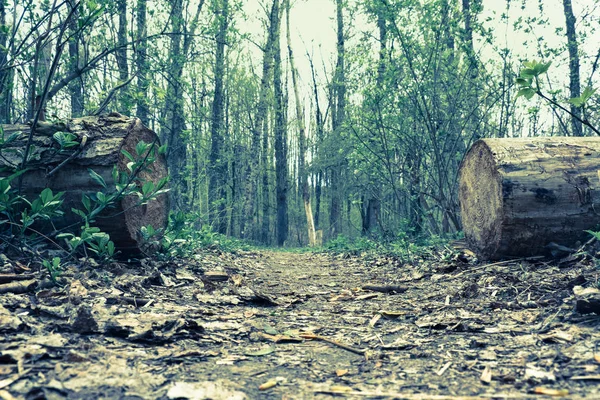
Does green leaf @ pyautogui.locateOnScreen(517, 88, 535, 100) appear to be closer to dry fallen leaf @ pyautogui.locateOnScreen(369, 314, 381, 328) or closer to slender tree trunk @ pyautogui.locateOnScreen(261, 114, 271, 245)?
dry fallen leaf @ pyautogui.locateOnScreen(369, 314, 381, 328)

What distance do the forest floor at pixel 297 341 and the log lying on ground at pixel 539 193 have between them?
333mm

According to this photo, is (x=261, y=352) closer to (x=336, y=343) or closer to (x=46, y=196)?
(x=336, y=343)

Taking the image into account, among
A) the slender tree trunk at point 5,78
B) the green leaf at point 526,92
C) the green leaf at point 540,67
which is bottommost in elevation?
the green leaf at point 526,92

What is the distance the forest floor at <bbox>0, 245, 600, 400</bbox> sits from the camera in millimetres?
1388

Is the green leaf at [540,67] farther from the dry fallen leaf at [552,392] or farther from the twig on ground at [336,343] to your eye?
the twig on ground at [336,343]

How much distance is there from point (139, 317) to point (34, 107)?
2.79 metres

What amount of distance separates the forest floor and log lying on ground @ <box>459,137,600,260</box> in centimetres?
33

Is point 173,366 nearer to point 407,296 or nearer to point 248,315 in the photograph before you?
point 248,315

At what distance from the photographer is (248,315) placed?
261cm

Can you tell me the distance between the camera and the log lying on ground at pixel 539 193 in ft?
11.4

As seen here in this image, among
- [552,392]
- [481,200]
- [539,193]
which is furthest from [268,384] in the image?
[481,200]

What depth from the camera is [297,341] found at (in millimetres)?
2076

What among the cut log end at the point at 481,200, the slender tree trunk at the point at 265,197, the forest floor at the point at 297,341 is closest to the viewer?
the forest floor at the point at 297,341

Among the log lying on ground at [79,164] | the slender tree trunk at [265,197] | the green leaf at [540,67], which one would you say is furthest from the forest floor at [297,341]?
the slender tree trunk at [265,197]
